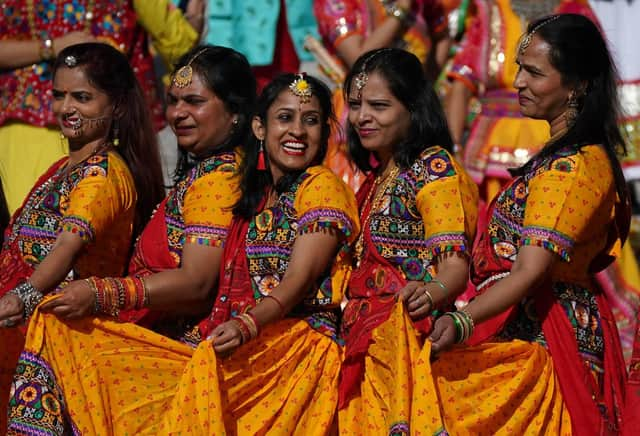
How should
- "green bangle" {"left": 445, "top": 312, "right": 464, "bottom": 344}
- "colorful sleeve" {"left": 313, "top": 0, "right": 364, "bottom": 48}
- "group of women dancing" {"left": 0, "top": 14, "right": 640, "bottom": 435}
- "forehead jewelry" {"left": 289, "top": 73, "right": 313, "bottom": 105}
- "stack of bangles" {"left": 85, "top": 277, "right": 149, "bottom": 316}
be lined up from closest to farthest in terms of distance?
1. "green bangle" {"left": 445, "top": 312, "right": 464, "bottom": 344}
2. "group of women dancing" {"left": 0, "top": 14, "right": 640, "bottom": 435}
3. "stack of bangles" {"left": 85, "top": 277, "right": 149, "bottom": 316}
4. "forehead jewelry" {"left": 289, "top": 73, "right": 313, "bottom": 105}
5. "colorful sleeve" {"left": 313, "top": 0, "right": 364, "bottom": 48}

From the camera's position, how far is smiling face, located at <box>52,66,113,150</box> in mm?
5566

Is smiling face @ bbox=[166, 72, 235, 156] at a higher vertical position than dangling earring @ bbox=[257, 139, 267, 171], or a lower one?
higher

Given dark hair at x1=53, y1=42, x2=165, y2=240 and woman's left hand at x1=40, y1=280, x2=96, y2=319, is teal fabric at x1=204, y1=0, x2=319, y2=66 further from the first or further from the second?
woman's left hand at x1=40, y1=280, x2=96, y2=319

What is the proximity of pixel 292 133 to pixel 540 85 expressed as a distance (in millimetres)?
870

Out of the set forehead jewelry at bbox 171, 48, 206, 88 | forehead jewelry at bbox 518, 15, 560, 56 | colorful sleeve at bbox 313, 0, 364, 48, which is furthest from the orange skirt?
colorful sleeve at bbox 313, 0, 364, 48

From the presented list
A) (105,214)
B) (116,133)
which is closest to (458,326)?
A: (105,214)

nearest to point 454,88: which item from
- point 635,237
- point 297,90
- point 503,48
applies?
point 503,48

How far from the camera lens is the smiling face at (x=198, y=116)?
18.1 feet

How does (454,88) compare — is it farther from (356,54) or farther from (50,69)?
(50,69)

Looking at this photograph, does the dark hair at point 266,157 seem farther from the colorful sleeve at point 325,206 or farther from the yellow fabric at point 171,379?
the yellow fabric at point 171,379

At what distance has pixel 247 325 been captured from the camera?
4.66 meters

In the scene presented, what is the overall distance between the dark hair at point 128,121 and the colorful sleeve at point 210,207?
13.9 inches

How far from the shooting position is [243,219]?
5.15 metres

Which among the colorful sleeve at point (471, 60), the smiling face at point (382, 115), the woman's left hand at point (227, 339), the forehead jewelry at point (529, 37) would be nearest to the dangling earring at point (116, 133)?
the smiling face at point (382, 115)
